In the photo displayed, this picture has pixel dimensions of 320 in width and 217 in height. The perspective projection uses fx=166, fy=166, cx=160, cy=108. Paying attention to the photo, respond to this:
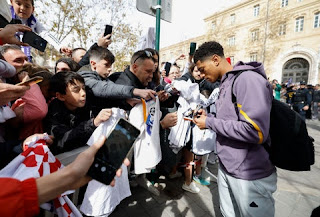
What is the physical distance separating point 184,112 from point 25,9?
9.09 feet

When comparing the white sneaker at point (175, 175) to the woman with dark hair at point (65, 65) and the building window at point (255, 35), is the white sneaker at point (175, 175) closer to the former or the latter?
the woman with dark hair at point (65, 65)

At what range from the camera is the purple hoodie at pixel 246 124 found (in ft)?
4.15

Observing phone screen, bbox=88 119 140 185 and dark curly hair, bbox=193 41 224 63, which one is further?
dark curly hair, bbox=193 41 224 63

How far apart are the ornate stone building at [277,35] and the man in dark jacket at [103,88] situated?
78.4 ft

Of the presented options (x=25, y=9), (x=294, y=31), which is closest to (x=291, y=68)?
(x=294, y=31)

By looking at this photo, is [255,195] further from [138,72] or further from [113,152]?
[138,72]

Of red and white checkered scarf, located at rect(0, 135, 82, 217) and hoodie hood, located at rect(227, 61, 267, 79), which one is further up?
hoodie hood, located at rect(227, 61, 267, 79)

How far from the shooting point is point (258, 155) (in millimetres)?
1391

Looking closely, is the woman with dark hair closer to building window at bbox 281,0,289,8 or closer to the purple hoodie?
the purple hoodie

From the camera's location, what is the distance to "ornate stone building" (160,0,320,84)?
18844 mm

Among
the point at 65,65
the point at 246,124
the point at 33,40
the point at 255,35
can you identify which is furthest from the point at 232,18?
the point at 246,124

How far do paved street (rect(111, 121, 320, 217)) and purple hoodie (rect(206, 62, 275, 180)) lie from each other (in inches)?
49.0

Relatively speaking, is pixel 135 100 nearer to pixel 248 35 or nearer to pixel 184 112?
pixel 184 112

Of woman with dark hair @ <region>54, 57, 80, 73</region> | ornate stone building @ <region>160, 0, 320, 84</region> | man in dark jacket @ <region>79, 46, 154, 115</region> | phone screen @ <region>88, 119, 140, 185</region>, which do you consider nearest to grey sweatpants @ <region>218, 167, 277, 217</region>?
phone screen @ <region>88, 119, 140, 185</region>
